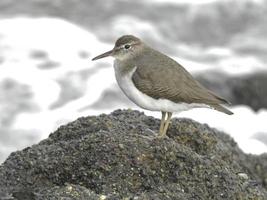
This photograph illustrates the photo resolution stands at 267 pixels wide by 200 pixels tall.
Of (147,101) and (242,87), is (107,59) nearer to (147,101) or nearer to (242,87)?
(242,87)

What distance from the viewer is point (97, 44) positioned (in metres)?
18.2

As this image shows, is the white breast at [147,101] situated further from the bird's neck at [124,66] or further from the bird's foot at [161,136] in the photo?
the bird's foot at [161,136]

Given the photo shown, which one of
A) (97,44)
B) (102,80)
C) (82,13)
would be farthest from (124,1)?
(102,80)

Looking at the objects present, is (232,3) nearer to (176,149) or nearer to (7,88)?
(7,88)

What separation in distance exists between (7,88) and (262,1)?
29.0ft

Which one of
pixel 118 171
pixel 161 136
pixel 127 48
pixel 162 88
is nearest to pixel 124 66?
pixel 127 48

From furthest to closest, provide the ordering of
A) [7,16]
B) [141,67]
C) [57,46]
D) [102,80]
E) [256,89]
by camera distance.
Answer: [7,16] → [57,46] → [102,80] → [256,89] → [141,67]

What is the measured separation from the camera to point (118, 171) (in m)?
6.41

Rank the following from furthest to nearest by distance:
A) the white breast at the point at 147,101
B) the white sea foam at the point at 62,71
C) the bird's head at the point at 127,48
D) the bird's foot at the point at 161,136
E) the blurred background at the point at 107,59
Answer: the blurred background at the point at 107,59 < the white sea foam at the point at 62,71 < the bird's head at the point at 127,48 < the white breast at the point at 147,101 < the bird's foot at the point at 161,136

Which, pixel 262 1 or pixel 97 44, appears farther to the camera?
pixel 262 1

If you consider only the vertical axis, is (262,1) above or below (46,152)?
above

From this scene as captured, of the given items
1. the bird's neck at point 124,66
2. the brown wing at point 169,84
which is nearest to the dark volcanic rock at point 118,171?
the brown wing at point 169,84

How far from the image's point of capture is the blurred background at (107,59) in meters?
14.7

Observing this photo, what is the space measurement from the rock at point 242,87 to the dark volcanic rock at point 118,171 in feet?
24.8
